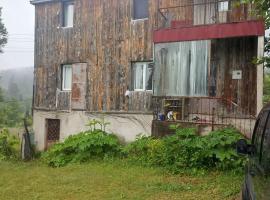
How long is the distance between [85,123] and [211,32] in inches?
295

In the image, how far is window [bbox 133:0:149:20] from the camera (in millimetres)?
16484

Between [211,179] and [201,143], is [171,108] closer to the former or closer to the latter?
[201,143]

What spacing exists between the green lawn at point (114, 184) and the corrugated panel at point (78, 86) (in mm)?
4519

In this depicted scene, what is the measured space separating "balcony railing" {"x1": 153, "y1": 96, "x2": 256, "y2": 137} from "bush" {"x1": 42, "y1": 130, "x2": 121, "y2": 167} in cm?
217

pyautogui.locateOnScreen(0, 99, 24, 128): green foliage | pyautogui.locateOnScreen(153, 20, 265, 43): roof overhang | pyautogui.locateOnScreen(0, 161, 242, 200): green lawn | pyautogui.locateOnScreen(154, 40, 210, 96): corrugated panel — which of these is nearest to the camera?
pyautogui.locateOnScreen(0, 161, 242, 200): green lawn

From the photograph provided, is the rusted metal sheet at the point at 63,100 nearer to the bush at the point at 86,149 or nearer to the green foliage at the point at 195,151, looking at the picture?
the bush at the point at 86,149

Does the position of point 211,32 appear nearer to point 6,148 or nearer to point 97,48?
point 97,48

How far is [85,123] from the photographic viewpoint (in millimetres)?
18047

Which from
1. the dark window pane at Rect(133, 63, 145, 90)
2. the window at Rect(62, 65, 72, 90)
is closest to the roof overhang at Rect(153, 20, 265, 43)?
the dark window pane at Rect(133, 63, 145, 90)

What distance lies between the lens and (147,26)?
16156mm

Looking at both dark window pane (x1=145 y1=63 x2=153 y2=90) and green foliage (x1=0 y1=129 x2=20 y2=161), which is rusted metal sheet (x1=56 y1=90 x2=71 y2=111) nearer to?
green foliage (x1=0 y1=129 x2=20 y2=161)

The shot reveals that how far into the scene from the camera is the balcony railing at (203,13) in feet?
45.1

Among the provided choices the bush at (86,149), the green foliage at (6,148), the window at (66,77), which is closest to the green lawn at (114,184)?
the bush at (86,149)

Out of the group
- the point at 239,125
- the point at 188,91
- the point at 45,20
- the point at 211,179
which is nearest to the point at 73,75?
the point at 45,20
